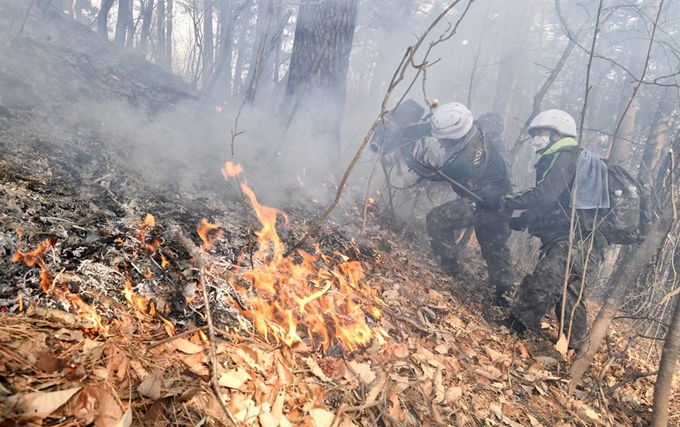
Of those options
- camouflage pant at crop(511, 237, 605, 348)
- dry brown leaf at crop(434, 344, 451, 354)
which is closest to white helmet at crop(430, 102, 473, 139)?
camouflage pant at crop(511, 237, 605, 348)

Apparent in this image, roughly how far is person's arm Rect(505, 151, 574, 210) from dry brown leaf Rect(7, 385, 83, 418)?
15.0 ft

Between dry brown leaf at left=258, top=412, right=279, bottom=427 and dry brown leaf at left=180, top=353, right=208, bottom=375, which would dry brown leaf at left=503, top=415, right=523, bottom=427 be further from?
dry brown leaf at left=180, top=353, right=208, bottom=375

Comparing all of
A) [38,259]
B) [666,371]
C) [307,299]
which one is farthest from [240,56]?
[666,371]

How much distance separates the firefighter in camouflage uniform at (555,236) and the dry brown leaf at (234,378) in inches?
128

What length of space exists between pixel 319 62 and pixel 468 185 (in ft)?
9.52

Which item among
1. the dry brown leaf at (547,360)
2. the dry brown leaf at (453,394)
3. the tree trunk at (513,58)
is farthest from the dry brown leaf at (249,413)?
the tree trunk at (513,58)

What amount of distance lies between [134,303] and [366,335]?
154 centimetres

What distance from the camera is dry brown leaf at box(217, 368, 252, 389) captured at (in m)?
1.68

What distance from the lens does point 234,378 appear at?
1721 mm

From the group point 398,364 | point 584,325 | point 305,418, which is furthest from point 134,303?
point 584,325

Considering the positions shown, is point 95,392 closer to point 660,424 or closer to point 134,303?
point 134,303

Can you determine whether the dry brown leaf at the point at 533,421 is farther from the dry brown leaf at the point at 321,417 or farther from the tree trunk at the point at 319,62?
the tree trunk at the point at 319,62

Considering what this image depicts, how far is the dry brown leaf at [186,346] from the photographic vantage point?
1.75m

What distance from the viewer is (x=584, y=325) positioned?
3.85 metres
